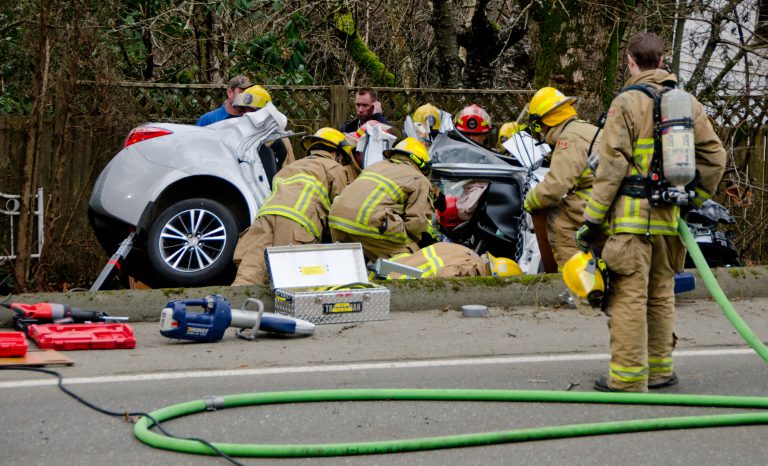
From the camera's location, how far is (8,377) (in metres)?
5.96

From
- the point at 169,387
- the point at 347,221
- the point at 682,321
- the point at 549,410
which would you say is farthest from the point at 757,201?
the point at 169,387

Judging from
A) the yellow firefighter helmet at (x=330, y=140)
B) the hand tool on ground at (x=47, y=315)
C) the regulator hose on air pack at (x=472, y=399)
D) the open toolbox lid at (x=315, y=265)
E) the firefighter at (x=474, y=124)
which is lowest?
the regulator hose on air pack at (x=472, y=399)

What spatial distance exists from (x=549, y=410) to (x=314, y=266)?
3232 mm

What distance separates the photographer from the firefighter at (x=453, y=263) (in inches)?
350

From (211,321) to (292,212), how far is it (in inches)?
84.1

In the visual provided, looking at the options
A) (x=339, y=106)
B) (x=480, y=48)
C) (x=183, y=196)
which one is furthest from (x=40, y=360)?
(x=480, y=48)

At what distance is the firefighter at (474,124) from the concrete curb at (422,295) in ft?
8.79

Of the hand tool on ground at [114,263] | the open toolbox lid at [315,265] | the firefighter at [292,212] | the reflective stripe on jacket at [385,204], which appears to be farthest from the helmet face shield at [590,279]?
the hand tool on ground at [114,263]

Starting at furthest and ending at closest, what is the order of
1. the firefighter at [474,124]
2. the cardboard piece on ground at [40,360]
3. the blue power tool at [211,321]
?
1. the firefighter at [474,124]
2. the blue power tool at [211,321]
3. the cardboard piece on ground at [40,360]

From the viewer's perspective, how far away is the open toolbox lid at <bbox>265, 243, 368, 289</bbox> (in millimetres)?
8195

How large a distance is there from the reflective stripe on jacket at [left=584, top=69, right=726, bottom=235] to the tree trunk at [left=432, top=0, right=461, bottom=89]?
8717 mm

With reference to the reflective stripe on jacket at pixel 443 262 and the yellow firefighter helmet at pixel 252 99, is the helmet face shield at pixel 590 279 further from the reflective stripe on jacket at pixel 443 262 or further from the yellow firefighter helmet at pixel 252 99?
the yellow firefighter helmet at pixel 252 99

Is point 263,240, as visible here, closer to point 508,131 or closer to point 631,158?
point 508,131

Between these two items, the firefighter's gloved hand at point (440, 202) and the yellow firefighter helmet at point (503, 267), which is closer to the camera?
the yellow firefighter helmet at point (503, 267)
